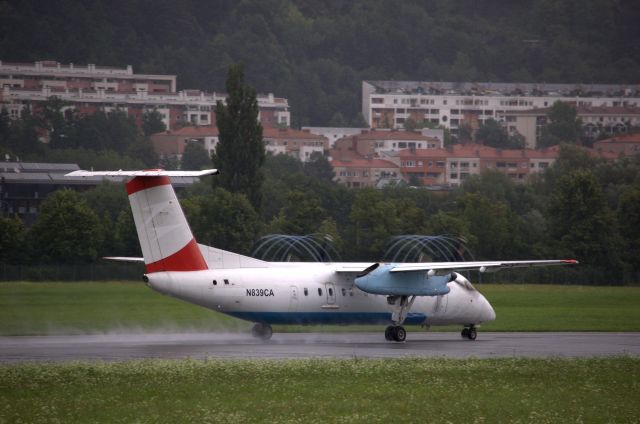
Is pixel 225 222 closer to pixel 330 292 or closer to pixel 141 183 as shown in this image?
pixel 330 292

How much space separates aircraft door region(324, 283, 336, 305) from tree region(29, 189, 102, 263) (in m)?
40.2

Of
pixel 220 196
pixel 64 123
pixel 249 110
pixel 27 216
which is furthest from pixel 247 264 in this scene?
pixel 64 123

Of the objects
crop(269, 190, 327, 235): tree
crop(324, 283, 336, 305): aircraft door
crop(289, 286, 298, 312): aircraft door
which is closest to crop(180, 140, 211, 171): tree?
crop(269, 190, 327, 235): tree

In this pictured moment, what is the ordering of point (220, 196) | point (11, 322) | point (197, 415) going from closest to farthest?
1. point (197, 415)
2. point (11, 322)
3. point (220, 196)

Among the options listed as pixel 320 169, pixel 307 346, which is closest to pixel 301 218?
pixel 307 346

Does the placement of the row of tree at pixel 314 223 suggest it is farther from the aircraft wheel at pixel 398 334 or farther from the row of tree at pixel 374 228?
the aircraft wheel at pixel 398 334

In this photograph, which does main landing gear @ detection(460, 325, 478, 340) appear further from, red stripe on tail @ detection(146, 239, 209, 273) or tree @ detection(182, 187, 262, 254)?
tree @ detection(182, 187, 262, 254)

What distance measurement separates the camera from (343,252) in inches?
3120

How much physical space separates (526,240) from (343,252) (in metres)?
19.5

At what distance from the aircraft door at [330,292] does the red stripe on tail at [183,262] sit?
4.45 m

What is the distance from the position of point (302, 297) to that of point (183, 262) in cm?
432

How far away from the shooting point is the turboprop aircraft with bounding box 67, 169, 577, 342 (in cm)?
3666

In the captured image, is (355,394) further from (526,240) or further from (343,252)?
Result: (526,240)

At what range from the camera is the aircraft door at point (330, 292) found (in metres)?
40.1
